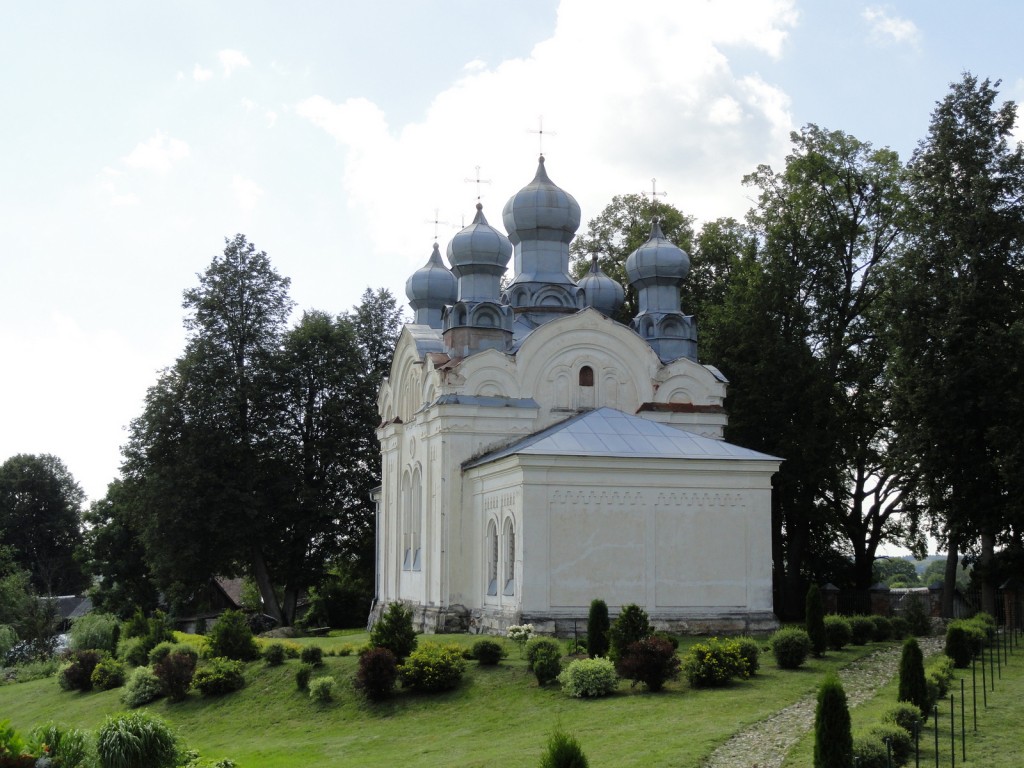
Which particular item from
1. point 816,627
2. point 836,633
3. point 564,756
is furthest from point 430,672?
point 564,756

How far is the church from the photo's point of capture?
77.0ft

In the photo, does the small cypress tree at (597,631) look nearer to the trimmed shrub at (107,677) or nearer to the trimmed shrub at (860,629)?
the trimmed shrub at (860,629)

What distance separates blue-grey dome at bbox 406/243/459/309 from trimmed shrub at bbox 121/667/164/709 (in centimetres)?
1561

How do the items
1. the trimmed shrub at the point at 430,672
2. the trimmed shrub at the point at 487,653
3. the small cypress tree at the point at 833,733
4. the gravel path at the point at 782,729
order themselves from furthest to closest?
the trimmed shrub at the point at 487,653, the trimmed shrub at the point at 430,672, the gravel path at the point at 782,729, the small cypress tree at the point at 833,733

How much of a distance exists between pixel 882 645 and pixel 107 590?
32672 millimetres

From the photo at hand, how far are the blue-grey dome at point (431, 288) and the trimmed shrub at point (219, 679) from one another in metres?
15.5

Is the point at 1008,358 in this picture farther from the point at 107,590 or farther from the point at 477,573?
the point at 107,590

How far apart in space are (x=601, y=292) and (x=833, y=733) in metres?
24.4

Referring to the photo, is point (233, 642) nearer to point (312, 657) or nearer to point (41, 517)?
point (312, 657)

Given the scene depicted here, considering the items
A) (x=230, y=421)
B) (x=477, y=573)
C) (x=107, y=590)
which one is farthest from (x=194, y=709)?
(x=107, y=590)

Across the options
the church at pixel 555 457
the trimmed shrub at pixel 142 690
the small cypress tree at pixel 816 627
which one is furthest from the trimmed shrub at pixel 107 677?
the small cypress tree at pixel 816 627

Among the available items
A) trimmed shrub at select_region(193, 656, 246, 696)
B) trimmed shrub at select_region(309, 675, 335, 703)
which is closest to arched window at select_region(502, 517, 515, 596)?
trimmed shrub at select_region(309, 675, 335, 703)

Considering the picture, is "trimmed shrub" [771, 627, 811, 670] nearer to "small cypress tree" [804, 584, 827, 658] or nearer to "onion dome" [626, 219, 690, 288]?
"small cypress tree" [804, 584, 827, 658]

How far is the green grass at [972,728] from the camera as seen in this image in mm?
12070
